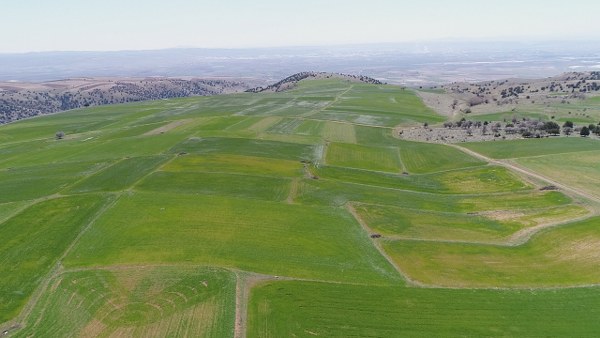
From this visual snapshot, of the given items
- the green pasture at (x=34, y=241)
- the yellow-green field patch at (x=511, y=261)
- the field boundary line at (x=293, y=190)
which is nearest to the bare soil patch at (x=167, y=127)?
the green pasture at (x=34, y=241)

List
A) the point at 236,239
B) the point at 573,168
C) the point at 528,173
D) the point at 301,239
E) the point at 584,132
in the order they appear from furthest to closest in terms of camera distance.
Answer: the point at 584,132, the point at 573,168, the point at 528,173, the point at 301,239, the point at 236,239

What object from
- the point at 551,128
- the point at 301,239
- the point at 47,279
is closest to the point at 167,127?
the point at 301,239

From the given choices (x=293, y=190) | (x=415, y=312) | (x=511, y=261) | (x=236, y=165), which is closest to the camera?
(x=415, y=312)

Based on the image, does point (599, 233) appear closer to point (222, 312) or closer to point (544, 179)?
point (544, 179)

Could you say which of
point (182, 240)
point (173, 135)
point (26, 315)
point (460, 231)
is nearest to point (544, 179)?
point (460, 231)

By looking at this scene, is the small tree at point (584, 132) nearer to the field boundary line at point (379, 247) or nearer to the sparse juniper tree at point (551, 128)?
the sparse juniper tree at point (551, 128)

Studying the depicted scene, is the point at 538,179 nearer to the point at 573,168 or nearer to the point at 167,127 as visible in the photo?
the point at 573,168

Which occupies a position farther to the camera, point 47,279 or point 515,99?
point 515,99

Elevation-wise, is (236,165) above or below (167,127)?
below
